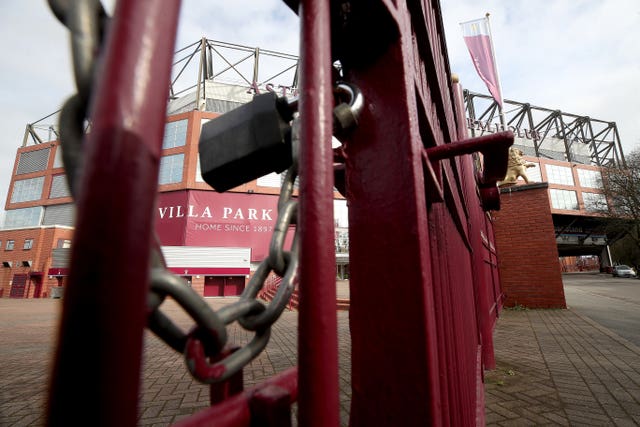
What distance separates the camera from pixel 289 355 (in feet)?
15.6

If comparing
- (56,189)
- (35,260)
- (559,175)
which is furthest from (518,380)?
(559,175)

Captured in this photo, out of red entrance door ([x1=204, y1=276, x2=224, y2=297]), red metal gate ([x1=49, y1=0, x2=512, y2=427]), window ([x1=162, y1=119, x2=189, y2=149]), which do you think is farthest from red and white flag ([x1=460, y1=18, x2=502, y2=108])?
window ([x1=162, y1=119, x2=189, y2=149])

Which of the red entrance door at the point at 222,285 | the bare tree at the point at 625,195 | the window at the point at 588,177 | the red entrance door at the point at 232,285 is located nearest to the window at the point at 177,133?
the red entrance door at the point at 222,285

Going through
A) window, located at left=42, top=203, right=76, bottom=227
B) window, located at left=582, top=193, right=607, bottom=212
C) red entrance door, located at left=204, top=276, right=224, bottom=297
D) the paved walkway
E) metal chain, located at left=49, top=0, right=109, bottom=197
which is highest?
window, located at left=582, top=193, right=607, bottom=212

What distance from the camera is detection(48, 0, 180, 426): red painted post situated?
0.23m

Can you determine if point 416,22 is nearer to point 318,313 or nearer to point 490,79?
point 318,313

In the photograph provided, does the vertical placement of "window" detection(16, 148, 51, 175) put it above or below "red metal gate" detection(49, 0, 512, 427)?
above

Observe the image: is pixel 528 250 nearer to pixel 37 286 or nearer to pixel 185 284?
pixel 185 284

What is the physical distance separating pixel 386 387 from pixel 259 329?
0.46m

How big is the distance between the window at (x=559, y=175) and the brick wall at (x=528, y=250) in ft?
98.0

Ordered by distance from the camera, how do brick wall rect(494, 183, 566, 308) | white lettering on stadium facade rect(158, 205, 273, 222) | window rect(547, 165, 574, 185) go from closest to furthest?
brick wall rect(494, 183, 566, 308)
white lettering on stadium facade rect(158, 205, 273, 222)
window rect(547, 165, 574, 185)

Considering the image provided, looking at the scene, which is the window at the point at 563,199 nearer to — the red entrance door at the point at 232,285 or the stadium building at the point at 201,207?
the stadium building at the point at 201,207

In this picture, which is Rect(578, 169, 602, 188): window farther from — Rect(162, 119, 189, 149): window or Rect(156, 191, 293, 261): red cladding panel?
Rect(162, 119, 189, 149): window

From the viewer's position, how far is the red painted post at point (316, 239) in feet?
1.47
